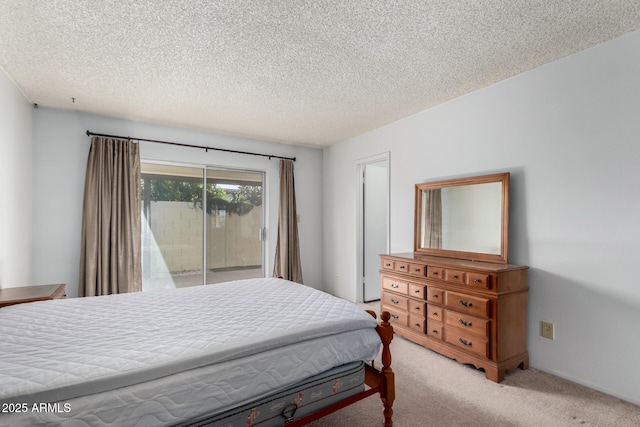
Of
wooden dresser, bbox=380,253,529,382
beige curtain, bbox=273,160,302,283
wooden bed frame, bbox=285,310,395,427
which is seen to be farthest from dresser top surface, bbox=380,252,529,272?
beige curtain, bbox=273,160,302,283

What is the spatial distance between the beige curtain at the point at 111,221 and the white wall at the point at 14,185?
1.65ft

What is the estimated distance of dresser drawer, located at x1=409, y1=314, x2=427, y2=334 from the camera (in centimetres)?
301

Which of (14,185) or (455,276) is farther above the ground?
(14,185)

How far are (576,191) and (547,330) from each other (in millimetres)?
1171

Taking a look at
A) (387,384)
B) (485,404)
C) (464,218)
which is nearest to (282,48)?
(464,218)

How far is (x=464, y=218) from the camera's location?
3111 mm

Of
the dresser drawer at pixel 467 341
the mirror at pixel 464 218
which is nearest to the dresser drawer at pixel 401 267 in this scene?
the mirror at pixel 464 218

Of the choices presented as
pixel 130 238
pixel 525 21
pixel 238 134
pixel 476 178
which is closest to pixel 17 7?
pixel 130 238

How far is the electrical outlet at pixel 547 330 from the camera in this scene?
249 centimetres

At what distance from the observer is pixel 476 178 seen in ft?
9.86

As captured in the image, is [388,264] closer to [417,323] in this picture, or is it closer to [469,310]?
[417,323]

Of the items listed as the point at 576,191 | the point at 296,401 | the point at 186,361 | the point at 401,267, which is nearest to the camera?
the point at 186,361

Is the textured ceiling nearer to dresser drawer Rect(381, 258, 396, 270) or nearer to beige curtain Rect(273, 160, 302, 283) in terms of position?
beige curtain Rect(273, 160, 302, 283)

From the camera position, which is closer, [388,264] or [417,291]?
[417,291]
